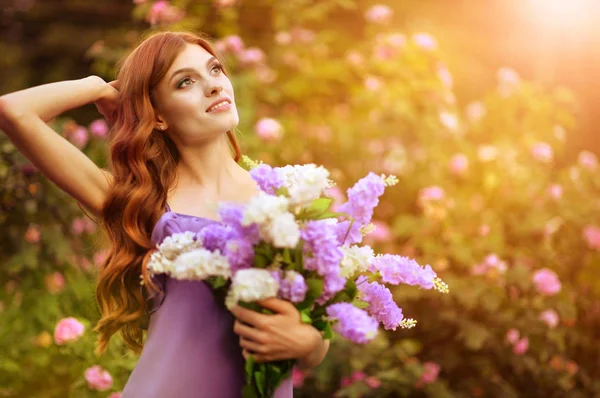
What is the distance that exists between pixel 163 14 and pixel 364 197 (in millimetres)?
2826

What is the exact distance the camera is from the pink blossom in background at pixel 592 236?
4.55 metres

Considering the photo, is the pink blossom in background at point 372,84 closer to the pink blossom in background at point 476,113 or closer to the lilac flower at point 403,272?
the pink blossom in background at point 476,113

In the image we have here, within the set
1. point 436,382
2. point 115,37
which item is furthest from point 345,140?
point 115,37

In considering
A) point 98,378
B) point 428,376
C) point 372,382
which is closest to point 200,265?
point 98,378

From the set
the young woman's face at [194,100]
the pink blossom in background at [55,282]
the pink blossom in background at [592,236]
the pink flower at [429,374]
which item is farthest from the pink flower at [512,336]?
the young woman's face at [194,100]

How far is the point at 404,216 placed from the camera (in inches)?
184

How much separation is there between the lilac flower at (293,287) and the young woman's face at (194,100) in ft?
1.68

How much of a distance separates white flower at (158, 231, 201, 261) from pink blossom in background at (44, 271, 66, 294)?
2890mm

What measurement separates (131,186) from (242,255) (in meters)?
0.45

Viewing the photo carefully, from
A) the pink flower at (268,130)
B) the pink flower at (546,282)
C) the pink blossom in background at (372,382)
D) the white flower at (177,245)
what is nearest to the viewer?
the white flower at (177,245)

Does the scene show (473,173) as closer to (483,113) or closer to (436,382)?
(483,113)

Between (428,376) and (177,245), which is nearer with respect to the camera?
(177,245)

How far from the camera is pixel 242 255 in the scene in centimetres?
184

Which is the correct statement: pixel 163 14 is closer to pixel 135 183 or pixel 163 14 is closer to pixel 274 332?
pixel 135 183
